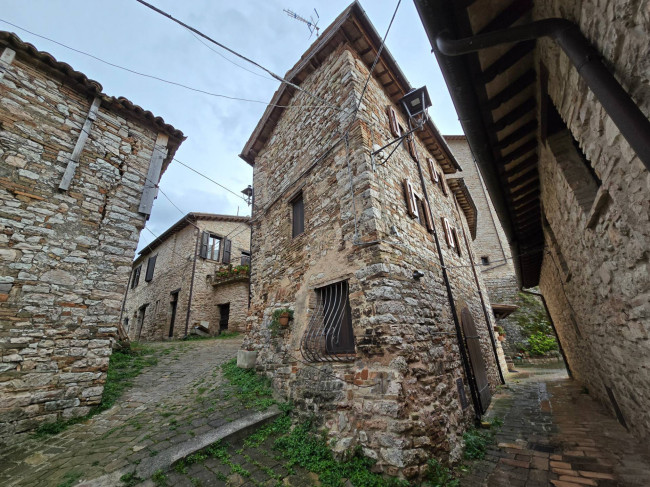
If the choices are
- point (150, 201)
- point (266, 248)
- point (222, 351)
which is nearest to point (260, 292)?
point (266, 248)

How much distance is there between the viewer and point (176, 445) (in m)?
3.28

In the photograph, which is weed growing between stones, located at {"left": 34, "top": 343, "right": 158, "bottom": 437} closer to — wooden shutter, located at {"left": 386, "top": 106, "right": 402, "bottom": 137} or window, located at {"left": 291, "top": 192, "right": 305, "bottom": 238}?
window, located at {"left": 291, "top": 192, "right": 305, "bottom": 238}

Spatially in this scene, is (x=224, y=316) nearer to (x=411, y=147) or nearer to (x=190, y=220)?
(x=190, y=220)

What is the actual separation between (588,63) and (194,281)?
14.5 meters

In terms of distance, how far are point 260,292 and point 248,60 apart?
4.54 meters

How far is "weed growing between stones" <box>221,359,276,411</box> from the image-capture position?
451cm

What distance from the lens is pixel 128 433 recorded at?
3.55 meters

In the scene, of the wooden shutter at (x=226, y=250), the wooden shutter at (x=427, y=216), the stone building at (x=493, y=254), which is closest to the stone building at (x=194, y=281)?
the wooden shutter at (x=226, y=250)

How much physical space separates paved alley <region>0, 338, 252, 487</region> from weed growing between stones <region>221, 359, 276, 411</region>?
192 mm

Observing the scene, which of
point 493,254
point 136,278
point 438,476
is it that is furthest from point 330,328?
point 136,278

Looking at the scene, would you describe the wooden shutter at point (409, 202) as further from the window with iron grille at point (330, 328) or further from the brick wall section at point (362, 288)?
the window with iron grille at point (330, 328)

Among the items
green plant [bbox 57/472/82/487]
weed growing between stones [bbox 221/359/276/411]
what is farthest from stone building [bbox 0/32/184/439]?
weed growing between stones [bbox 221/359/276/411]

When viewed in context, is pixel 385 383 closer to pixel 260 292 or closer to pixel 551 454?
pixel 551 454

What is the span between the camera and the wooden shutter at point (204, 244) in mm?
14009
